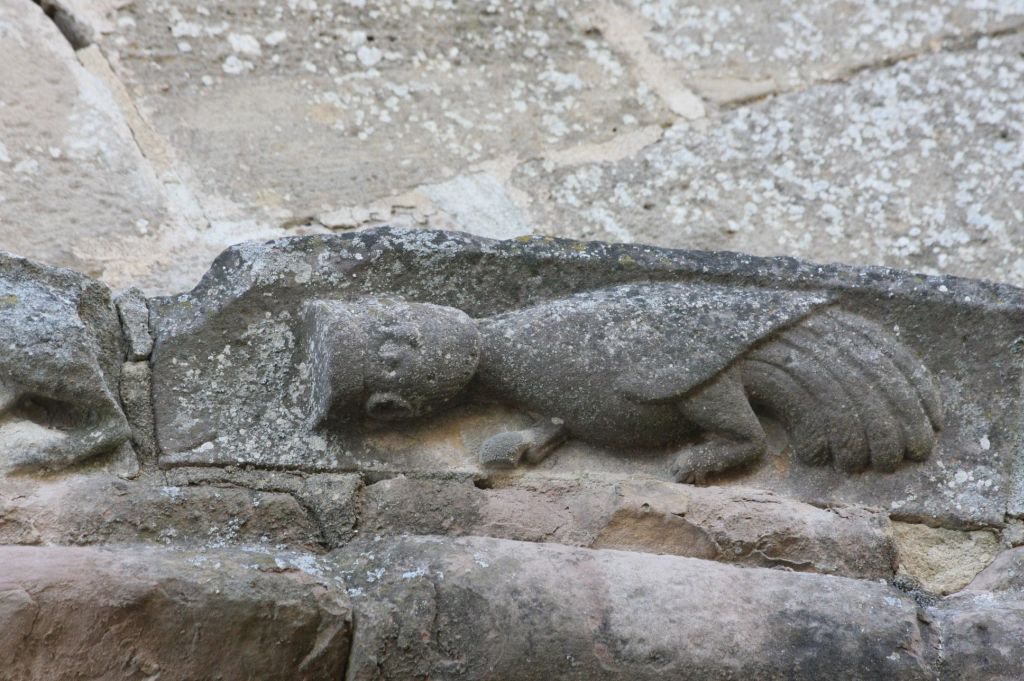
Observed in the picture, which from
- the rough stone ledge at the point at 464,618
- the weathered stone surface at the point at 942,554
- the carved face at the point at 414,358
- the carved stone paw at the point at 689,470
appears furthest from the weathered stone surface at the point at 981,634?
the carved face at the point at 414,358

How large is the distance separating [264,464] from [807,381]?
0.89 meters

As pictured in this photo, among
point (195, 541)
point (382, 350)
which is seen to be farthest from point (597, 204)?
point (195, 541)

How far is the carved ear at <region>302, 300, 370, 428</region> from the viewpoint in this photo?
229 centimetres

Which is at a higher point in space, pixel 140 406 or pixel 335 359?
pixel 335 359

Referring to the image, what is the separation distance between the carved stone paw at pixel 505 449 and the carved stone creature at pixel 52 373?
571mm

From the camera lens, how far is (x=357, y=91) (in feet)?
10.0

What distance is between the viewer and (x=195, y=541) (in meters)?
2.20

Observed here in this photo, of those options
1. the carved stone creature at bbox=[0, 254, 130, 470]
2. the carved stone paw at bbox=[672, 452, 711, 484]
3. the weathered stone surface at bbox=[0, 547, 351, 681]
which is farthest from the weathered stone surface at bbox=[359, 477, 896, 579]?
the carved stone creature at bbox=[0, 254, 130, 470]

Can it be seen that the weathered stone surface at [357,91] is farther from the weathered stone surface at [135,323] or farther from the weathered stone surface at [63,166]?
the weathered stone surface at [135,323]

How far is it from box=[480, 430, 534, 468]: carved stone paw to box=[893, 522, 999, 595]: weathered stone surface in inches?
24.8

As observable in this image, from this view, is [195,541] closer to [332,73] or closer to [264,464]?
[264,464]

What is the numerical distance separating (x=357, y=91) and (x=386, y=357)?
3.11ft

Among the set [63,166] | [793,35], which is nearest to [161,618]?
[63,166]

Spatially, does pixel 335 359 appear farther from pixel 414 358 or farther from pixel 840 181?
pixel 840 181
